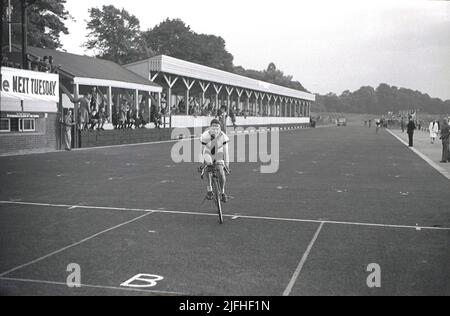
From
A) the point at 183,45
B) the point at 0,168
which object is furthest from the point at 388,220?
the point at 183,45

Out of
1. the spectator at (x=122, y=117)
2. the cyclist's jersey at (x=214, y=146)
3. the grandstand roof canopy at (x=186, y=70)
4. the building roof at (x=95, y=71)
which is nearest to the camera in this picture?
the cyclist's jersey at (x=214, y=146)

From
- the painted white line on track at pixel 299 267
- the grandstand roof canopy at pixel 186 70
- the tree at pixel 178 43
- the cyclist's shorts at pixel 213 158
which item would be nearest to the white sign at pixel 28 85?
the cyclist's shorts at pixel 213 158

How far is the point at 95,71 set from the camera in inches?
1406

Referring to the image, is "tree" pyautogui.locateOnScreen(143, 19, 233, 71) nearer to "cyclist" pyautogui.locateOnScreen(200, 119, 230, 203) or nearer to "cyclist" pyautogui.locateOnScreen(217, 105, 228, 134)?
"cyclist" pyautogui.locateOnScreen(217, 105, 228, 134)

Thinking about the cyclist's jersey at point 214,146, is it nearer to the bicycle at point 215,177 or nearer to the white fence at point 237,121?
the bicycle at point 215,177

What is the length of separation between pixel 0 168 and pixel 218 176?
36.2 feet

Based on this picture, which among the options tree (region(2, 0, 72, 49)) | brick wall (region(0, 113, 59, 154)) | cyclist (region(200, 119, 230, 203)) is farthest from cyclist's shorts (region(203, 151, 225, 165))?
tree (region(2, 0, 72, 49))

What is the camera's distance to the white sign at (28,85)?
76.7ft

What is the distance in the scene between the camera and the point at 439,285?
236 inches

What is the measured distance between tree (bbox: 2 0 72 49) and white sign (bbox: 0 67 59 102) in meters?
20.9

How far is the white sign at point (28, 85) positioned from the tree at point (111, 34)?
56.2m

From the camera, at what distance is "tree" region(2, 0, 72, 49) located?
4766cm
